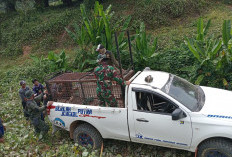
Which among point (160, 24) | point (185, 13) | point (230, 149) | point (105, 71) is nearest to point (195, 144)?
point (230, 149)

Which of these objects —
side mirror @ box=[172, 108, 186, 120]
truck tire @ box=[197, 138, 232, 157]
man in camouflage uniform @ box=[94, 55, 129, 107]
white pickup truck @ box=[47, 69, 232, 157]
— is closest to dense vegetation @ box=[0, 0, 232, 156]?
white pickup truck @ box=[47, 69, 232, 157]

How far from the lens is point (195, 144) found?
4.12 meters

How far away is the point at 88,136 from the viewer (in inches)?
201

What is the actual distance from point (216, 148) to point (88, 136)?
8.77 feet

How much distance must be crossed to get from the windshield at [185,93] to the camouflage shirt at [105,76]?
1109 mm

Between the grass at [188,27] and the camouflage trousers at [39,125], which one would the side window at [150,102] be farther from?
the grass at [188,27]

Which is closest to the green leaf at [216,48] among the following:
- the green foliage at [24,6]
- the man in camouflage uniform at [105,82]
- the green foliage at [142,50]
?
the green foliage at [142,50]

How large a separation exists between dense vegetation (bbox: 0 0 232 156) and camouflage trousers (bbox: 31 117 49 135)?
9.1 inches

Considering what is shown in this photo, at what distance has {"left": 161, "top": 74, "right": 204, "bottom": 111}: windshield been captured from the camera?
427 cm

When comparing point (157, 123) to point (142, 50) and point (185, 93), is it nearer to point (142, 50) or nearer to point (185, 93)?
point (185, 93)

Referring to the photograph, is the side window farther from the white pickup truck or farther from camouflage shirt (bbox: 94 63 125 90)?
camouflage shirt (bbox: 94 63 125 90)

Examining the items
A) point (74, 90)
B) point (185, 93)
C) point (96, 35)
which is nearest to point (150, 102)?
point (185, 93)

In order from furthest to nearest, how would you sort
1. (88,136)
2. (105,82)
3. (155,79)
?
(88,136) → (105,82) → (155,79)

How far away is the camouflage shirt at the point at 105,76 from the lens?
4.77 m
